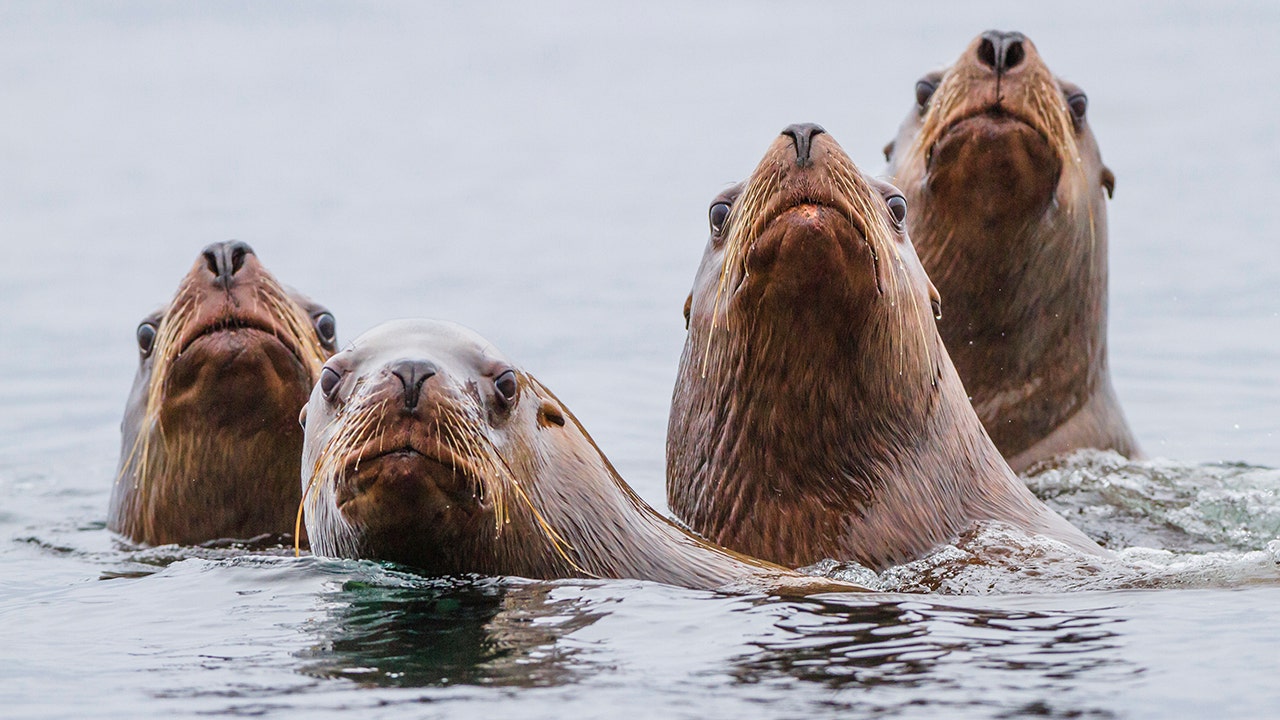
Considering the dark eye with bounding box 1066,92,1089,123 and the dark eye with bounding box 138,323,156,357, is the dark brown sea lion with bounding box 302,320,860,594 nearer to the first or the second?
the dark eye with bounding box 138,323,156,357

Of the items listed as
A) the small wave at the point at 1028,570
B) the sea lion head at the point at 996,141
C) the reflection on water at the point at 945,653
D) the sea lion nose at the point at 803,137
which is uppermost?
the sea lion head at the point at 996,141

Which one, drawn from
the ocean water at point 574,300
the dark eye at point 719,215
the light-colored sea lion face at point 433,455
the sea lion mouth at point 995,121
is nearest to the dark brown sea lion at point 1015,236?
the sea lion mouth at point 995,121

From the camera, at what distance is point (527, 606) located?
6.33 m

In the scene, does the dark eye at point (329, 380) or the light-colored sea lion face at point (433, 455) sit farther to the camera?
the dark eye at point (329, 380)

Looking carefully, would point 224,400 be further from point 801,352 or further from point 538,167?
point 538,167

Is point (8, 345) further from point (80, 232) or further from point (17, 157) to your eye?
point (17, 157)

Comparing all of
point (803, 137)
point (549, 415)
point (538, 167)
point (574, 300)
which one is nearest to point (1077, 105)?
point (803, 137)

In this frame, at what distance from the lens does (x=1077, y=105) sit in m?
9.55

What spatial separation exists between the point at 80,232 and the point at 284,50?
9.33 metres

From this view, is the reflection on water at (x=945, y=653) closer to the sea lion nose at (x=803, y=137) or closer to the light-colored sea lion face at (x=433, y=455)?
the light-colored sea lion face at (x=433, y=455)

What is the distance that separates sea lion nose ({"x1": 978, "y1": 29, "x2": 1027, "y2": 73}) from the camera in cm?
901

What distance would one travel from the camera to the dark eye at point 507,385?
→ 6.59 meters

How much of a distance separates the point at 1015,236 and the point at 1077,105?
2.69ft

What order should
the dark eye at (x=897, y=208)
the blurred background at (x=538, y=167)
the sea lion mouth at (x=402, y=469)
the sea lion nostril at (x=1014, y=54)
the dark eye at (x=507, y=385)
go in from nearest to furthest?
the sea lion mouth at (x=402, y=469) < the dark eye at (x=507, y=385) < the dark eye at (x=897, y=208) < the sea lion nostril at (x=1014, y=54) < the blurred background at (x=538, y=167)
